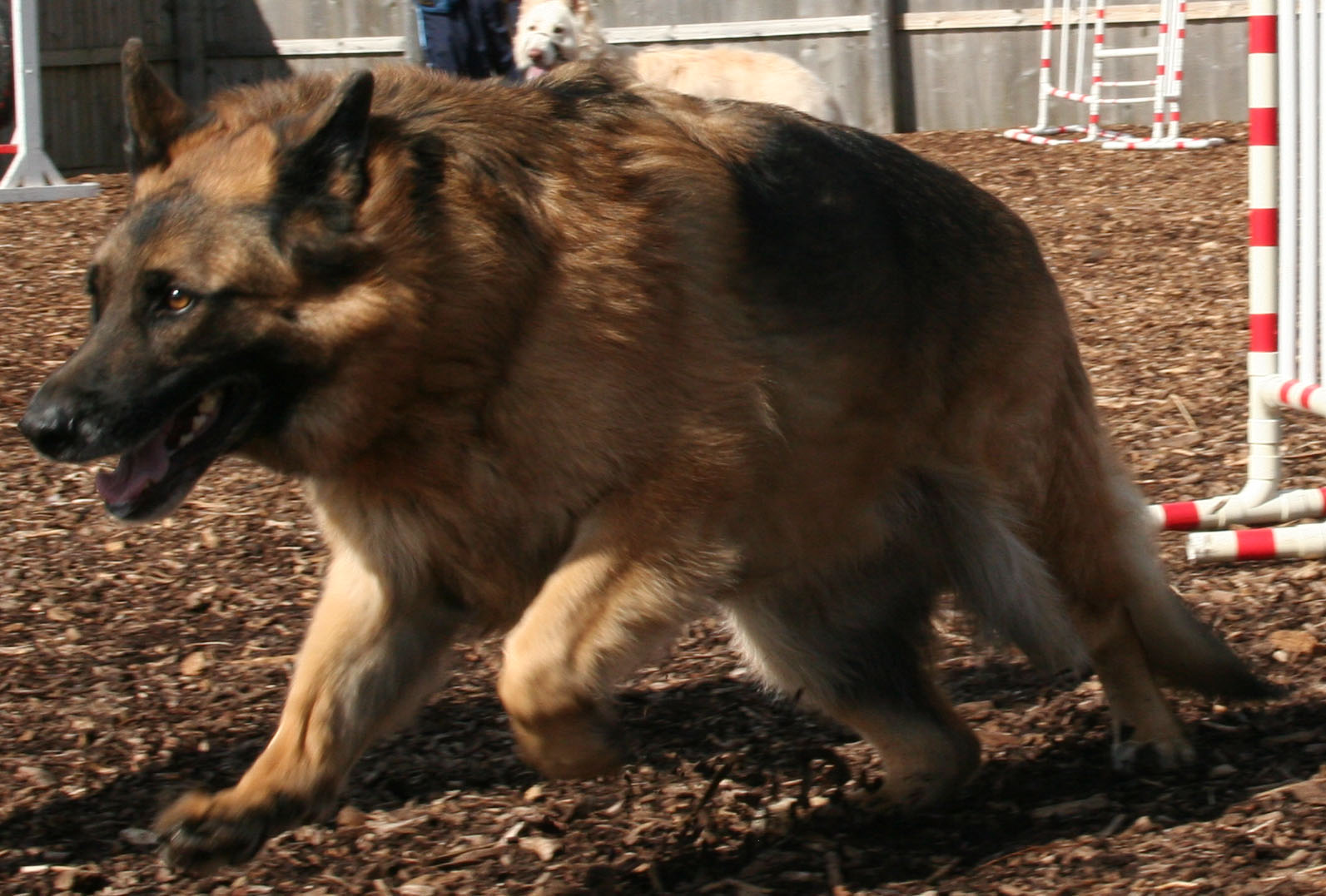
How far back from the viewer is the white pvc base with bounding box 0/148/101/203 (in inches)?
411

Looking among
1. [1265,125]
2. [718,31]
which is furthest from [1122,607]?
[718,31]

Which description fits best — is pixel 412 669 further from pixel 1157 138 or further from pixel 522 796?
pixel 1157 138

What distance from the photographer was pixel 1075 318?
7680 mm

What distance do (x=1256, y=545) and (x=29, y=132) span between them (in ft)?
28.5

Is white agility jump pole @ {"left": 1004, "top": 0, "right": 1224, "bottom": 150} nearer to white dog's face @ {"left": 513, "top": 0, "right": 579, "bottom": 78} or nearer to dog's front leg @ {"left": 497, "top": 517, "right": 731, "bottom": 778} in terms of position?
white dog's face @ {"left": 513, "top": 0, "right": 579, "bottom": 78}

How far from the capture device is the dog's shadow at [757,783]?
346 centimetres

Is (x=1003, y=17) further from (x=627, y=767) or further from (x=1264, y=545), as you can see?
(x=627, y=767)

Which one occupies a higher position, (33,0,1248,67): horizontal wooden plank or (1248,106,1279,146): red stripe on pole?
(33,0,1248,67): horizontal wooden plank

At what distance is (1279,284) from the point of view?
5.03m

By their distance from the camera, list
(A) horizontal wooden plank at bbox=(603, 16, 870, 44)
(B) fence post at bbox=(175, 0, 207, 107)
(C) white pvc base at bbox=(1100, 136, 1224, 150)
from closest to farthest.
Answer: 1. (C) white pvc base at bbox=(1100, 136, 1224, 150)
2. (A) horizontal wooden plank at bbox=(603, 16, 870, 44)
3. (B) fence post at bbox=(175, 0, 207, 107)

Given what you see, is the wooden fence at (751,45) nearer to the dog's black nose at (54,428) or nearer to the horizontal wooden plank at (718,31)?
the horizontal wooden plank at (718,31)

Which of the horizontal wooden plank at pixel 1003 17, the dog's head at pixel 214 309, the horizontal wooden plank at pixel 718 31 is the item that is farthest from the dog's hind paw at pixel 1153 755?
the horizontal wooden plank at pixel 718 31

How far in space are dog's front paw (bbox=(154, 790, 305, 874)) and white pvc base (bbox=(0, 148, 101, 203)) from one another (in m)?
8.31

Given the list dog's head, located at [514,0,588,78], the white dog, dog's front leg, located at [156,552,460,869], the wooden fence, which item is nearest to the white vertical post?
dog's front leg, located at [156,552,460,869]
